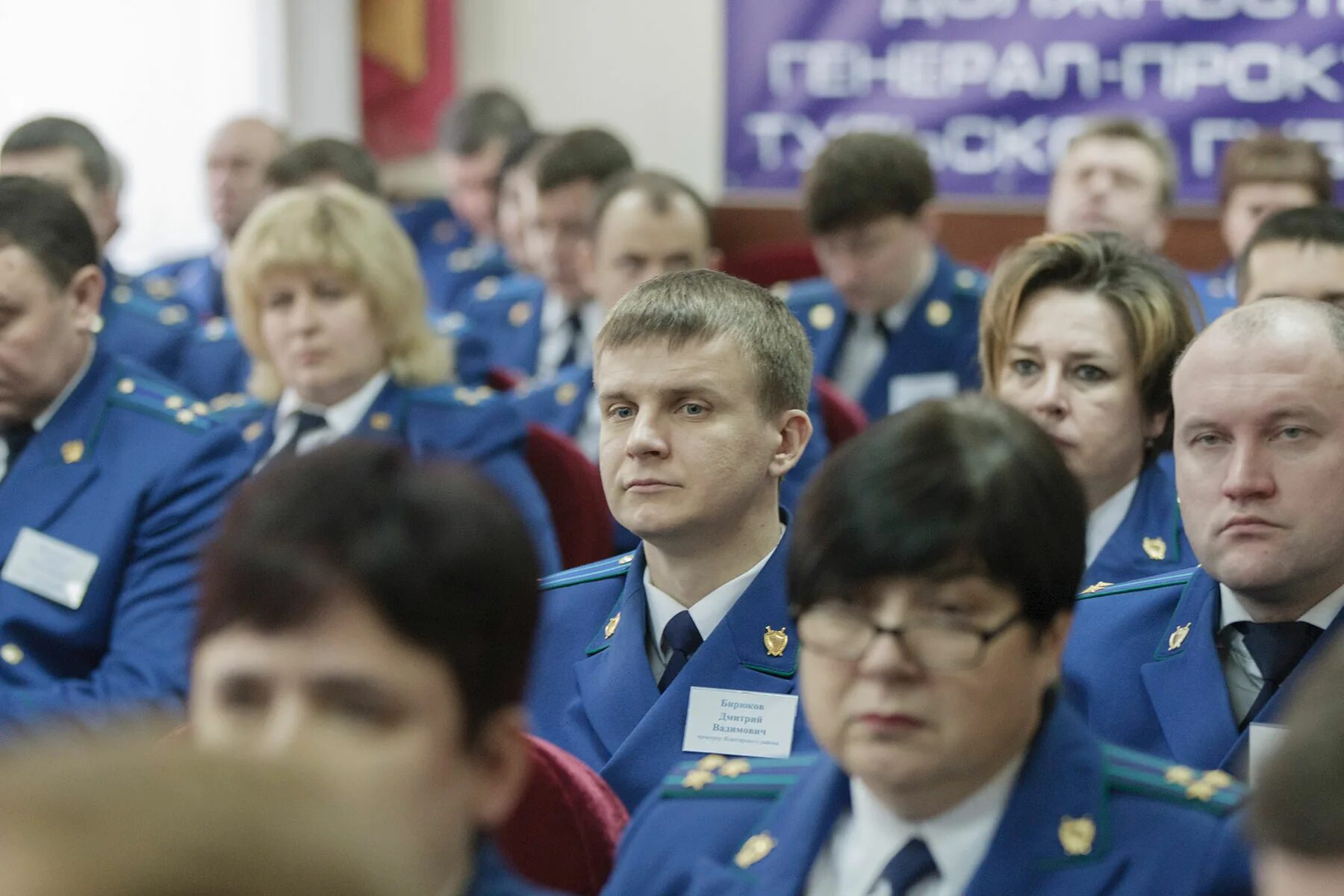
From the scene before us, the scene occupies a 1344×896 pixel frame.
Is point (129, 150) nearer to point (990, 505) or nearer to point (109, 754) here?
point (990, 505)

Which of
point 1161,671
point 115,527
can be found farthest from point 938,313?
point 1161,671

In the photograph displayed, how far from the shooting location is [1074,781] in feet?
5.09

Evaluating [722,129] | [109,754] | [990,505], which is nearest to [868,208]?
[722,129]

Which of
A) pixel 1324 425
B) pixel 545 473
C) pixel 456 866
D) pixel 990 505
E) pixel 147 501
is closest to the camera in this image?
pixel 456 866

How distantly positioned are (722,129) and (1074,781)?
5.70 meters

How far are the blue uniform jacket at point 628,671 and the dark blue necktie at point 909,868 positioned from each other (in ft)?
2.16

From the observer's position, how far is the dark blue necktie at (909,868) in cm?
151

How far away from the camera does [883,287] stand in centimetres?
465

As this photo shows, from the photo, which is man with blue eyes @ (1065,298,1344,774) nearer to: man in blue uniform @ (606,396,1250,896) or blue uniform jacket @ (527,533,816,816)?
blue uniform jacket @ (527,533,816,816)

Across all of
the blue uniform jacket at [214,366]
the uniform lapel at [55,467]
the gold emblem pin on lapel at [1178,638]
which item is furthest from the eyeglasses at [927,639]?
the blue uniform jacket at [214,366]

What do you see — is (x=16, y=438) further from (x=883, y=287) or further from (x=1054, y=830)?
(x=883, y=287)

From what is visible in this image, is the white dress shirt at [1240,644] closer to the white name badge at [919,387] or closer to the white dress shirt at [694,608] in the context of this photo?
the white dress shirt at [694,608]

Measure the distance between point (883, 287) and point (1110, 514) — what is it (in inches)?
71.0

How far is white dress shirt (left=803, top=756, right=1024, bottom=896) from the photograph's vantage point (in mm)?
1526
